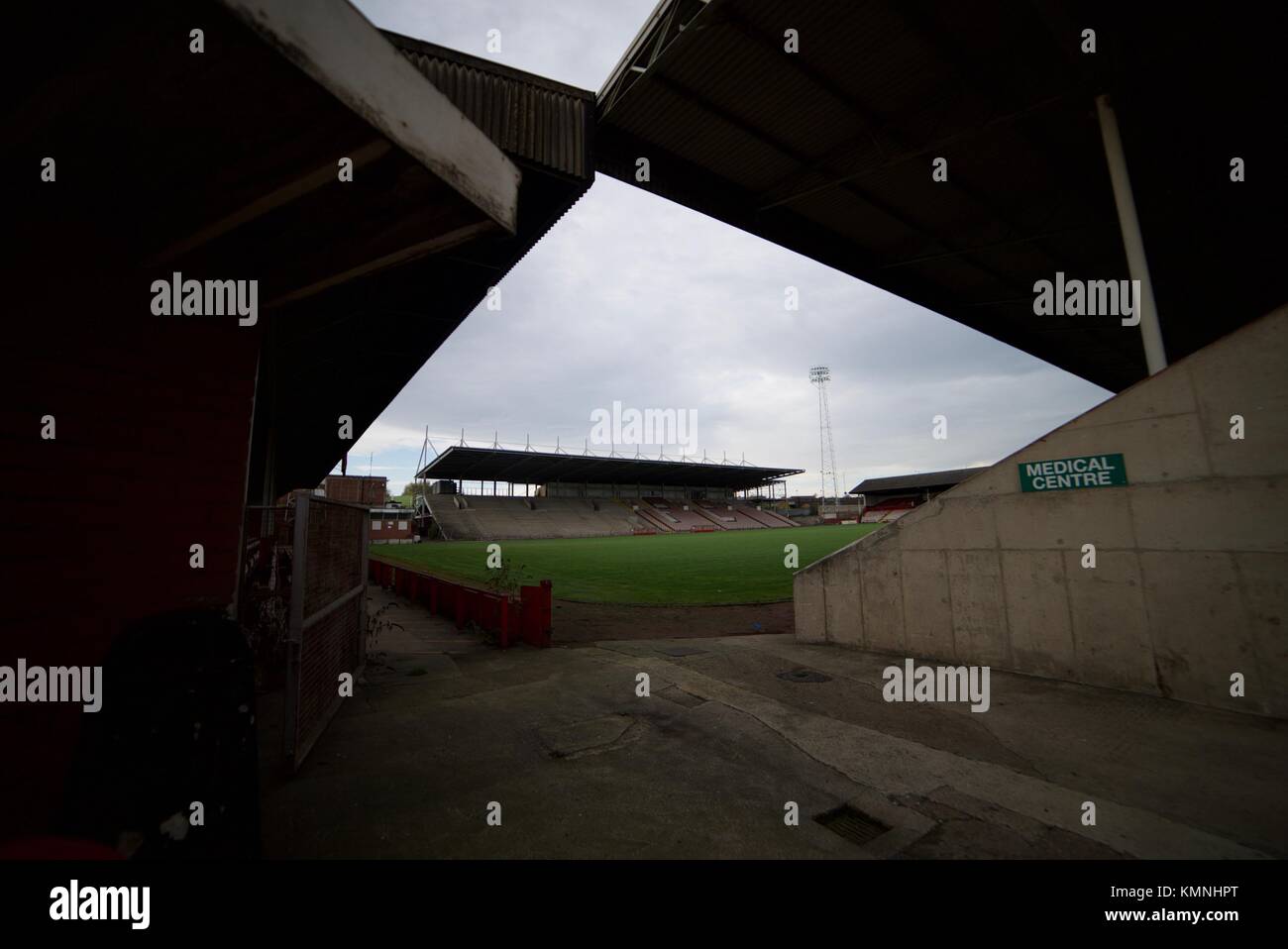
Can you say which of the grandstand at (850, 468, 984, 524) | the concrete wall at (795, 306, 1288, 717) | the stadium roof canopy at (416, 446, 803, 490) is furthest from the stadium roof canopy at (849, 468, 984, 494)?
the concrete wall at (795, 306, 1288, 717)

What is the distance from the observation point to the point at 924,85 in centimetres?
805

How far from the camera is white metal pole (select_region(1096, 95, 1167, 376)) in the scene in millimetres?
7934

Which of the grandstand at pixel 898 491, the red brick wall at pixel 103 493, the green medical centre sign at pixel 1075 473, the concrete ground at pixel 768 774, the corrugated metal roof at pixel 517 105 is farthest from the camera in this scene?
the grandstand at pixel 898 491

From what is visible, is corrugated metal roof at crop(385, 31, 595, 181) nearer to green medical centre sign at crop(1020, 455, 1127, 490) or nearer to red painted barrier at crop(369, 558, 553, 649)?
red painted barrier at crop(369, 558, 553, 649)

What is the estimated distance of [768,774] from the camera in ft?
12.8

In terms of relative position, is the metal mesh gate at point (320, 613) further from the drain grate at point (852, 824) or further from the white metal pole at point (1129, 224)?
the white metal pole at point (1129, 224)

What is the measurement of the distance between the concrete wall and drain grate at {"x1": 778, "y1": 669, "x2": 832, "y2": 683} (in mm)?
1584

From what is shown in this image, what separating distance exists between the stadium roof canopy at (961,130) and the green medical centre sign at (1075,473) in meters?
6.01

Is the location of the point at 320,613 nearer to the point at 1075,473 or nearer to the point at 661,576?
the point at 1075,473

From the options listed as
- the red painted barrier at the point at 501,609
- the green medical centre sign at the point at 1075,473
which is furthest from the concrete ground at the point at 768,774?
the green medical centre sign at the point at 1075,473

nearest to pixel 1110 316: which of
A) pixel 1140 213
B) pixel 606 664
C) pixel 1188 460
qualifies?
pixel 1140 213

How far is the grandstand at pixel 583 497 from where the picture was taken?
54.9 m

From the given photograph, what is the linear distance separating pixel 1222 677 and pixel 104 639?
8976mm
